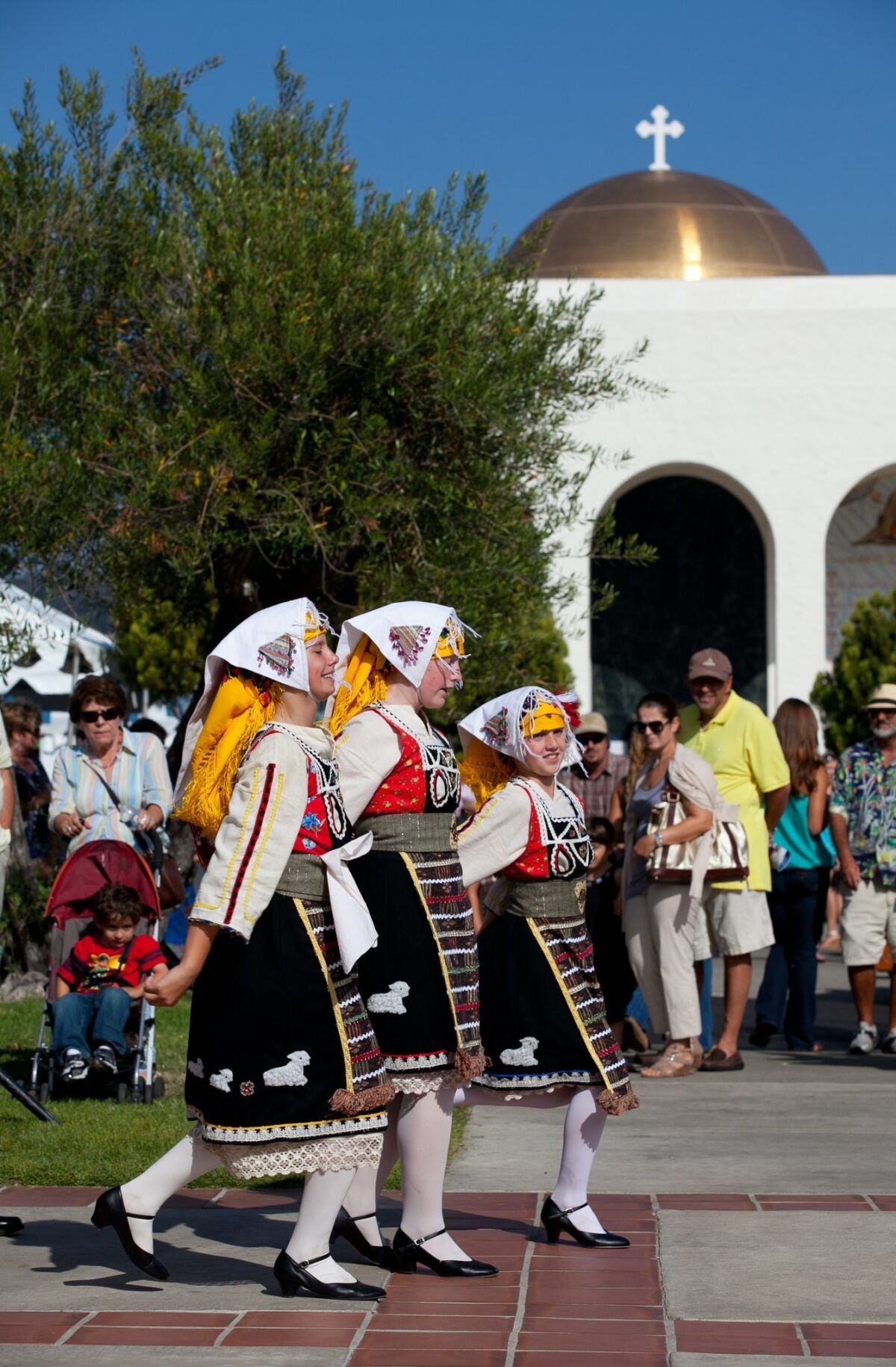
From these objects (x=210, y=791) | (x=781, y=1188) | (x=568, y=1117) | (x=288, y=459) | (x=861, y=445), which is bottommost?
(x=781, y=1188)

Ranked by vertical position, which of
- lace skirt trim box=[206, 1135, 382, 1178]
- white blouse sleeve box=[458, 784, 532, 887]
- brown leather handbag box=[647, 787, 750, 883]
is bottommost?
lace skirt trim box=[206, 1135, 382, 1178]

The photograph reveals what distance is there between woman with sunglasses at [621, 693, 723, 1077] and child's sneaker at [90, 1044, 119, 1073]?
2454mm

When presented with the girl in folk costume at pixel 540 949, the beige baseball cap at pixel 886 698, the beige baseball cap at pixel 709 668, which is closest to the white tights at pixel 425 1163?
the girl in folk costume at pixel 540 949

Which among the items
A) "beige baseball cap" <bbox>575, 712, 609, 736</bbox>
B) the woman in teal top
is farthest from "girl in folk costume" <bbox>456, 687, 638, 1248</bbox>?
"beige baseball cap" <bbox>575, 712, 609, 736</bbox>

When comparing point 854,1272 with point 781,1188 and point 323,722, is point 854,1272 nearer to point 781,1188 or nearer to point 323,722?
point 781,1188

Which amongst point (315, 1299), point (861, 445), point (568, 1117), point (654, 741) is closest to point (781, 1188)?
point (568, 1117)

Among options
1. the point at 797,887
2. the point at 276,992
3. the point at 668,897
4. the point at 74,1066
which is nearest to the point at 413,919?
the point at 276,992

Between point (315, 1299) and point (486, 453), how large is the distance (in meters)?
7.57

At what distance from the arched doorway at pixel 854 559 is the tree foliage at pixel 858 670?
667 cm

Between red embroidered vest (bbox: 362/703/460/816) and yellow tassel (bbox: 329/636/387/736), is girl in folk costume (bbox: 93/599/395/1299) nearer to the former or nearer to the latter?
red embroidered vest (bbox: 362/703/460/816)

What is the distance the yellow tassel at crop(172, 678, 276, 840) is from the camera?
4.61 meters

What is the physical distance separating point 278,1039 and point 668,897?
4372 mm

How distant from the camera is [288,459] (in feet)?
35.7

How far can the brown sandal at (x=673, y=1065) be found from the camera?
851 cm
